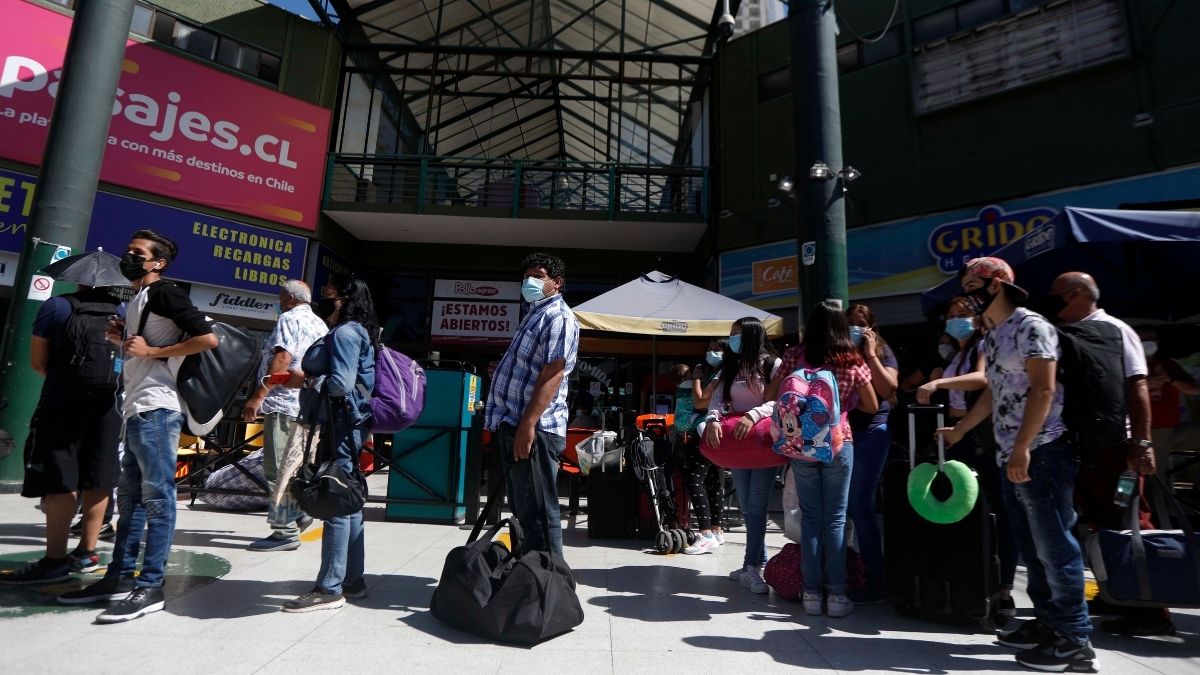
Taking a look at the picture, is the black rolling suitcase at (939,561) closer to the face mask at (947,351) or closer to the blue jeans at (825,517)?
the blue jeans at (825,517)

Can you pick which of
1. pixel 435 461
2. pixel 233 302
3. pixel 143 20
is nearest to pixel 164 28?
pixel 143 20

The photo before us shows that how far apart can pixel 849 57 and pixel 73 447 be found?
1233cm

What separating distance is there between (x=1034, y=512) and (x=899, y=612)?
1016 mm

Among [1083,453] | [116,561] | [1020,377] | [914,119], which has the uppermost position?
[914,119]

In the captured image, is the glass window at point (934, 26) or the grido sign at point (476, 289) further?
the grido sign at point (476, 289)

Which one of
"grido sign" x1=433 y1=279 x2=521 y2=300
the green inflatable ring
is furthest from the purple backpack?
"grido sign" x1=433 y1=279 x2=521 y2=300

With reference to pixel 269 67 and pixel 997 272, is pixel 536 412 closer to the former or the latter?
pixel 997 272

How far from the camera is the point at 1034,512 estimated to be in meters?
2.73

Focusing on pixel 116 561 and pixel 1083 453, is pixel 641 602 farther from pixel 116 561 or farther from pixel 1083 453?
pixel 116 561

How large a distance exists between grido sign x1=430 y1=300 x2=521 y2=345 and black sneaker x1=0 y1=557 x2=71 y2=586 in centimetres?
1107

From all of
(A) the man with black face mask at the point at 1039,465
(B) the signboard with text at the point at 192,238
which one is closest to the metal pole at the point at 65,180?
(B) the signboard with text at the point at 192,238

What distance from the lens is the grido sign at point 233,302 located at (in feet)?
38.0

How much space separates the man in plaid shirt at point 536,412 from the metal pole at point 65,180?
6273 millimetres

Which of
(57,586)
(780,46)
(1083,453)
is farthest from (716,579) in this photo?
(780,46)
